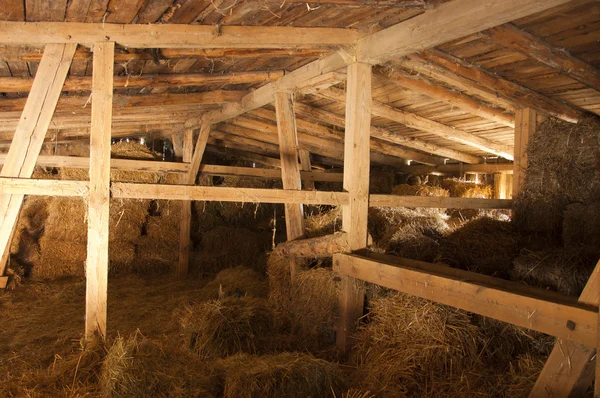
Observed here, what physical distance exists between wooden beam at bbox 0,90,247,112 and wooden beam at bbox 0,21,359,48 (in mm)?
1443

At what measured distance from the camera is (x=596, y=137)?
15.0 ft

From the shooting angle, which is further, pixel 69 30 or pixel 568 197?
pixel 568 197

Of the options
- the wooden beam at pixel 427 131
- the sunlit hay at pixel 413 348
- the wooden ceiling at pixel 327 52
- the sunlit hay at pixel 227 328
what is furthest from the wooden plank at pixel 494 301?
Answer: the wooden beam at pixel 427 131

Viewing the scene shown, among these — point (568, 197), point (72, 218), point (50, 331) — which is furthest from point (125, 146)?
point (568, 197)

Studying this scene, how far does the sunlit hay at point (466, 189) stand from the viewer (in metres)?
8.38

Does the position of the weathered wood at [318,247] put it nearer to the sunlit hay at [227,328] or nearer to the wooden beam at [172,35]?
the sunlit hay at [227,328]

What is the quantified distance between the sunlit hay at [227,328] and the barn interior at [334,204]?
2cm

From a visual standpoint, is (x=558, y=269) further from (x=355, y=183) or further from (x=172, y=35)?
(x=172, y=35)

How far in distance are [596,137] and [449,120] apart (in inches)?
78.7

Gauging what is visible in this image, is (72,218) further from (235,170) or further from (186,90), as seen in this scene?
(186,90)

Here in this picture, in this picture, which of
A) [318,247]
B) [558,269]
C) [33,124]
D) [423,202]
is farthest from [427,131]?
[33,124]

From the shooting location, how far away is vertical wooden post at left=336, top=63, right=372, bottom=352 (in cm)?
398

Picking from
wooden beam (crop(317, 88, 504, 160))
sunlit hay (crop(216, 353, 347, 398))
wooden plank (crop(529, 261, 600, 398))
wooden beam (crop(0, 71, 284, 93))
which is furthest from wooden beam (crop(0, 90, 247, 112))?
wooden plank (crop(529, 261, 600, 398))

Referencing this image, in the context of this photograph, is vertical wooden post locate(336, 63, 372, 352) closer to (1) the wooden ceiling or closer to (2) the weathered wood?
(2) the weathered wood
